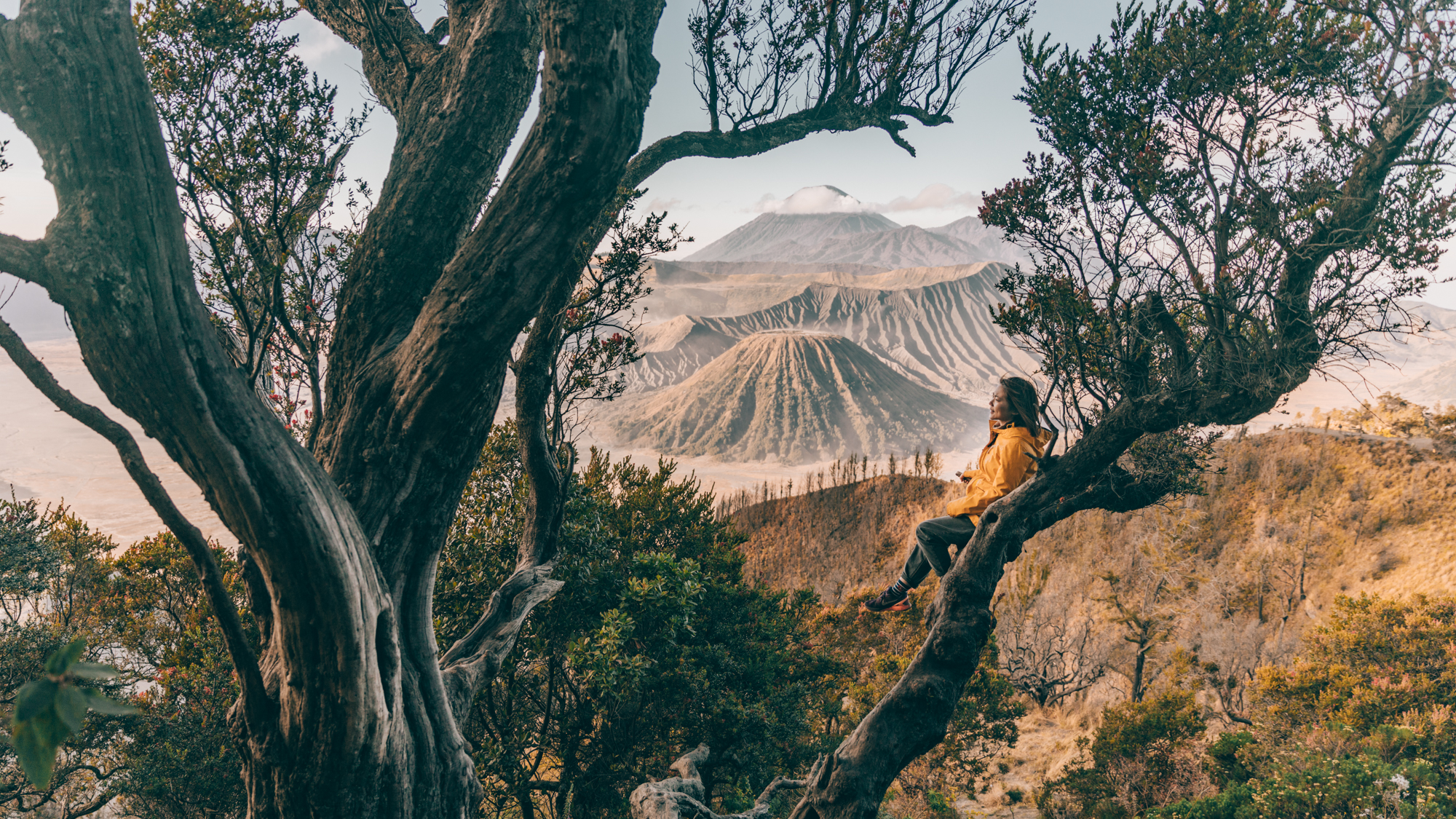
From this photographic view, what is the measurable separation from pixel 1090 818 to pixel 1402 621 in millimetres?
6216

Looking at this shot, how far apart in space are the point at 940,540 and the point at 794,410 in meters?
68.3

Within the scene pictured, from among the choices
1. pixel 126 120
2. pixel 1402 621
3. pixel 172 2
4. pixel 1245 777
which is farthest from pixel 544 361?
pixel 1402 621

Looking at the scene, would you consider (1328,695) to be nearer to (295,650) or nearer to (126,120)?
(295,650)

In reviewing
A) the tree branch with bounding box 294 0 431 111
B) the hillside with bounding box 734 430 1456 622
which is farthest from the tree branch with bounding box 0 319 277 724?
the hillside with bounding box 734 430 1456 622

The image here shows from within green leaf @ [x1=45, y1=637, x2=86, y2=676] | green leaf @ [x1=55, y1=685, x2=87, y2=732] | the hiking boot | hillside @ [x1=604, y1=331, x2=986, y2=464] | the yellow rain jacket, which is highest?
hillside @ [x1=604, y1=331, x2=986, y2=464]


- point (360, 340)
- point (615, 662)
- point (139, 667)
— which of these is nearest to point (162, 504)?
point (360, 340)

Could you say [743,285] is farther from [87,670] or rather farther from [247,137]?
[87,670]

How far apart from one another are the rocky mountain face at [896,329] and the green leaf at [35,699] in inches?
3382

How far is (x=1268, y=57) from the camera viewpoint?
380 centimetres

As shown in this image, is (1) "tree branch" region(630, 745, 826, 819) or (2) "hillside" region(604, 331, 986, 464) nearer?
(1) "tree branch" region(630, 745, 826, 819)

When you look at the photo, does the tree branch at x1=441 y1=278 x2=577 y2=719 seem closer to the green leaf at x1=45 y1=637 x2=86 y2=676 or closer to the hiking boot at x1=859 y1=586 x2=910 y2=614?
the hiking boot at x1=859 y1=586 x2=910 y2=614

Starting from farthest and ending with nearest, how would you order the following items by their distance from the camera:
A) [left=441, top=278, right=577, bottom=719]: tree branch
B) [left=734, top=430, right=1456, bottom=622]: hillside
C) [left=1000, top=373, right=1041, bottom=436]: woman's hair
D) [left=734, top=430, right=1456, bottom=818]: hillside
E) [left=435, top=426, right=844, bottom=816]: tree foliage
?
[left=734, top=430, right=1456, bottom=622]: hillside, [left=734, top=430, right=1456, bottom=818]: hillside, [left=435, top=426, right=844, bottom=816]: tree foliage, [left=1000, top=373, right=1041, bottom=436]: woman's hair, [left=441, top=278, right=577, bottom=719]: tree branch

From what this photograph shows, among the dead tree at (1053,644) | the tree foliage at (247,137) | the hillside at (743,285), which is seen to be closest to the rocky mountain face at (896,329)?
the hillside at (743,285)

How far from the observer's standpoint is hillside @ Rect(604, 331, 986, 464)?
69.1 m
